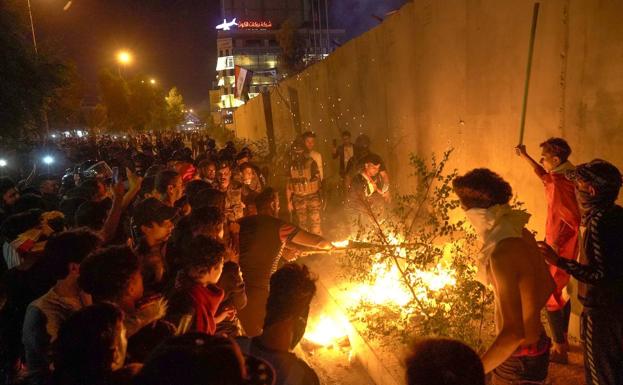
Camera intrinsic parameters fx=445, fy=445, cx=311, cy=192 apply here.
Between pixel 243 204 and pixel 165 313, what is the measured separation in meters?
4.70

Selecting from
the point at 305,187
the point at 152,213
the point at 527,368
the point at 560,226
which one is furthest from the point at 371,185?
the point at 527,368

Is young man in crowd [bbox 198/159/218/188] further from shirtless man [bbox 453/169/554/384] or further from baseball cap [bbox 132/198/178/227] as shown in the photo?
shirtless man [bbox 453/169/554/384]

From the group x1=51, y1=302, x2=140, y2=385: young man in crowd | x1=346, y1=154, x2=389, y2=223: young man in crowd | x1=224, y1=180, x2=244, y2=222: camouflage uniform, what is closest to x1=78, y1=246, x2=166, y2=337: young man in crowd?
x1=51, y1=302, x2=140, y2=385: young man in crowd

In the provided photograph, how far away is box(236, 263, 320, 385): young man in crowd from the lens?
2129 millimetres

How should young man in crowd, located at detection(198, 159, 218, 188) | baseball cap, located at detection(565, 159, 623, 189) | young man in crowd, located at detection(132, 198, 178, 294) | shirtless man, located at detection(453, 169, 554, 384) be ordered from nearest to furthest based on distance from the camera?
shirtless man, located at detection(453, 169, 554, 384) < baseball cap, located at detection(565, 159, 623, 189) < young man in crowd, located at detection(132, 198, 178, 294) < young man in crowd, located at detection(198, 159, 218, 188)

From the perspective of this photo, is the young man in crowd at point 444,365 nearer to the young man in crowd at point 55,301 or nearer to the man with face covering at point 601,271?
the man with face covering at point 601,271

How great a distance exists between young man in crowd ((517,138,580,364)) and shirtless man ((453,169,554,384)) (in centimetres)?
136

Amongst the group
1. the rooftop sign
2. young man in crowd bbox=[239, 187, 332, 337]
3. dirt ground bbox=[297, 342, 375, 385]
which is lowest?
dirt ground bbox=[297, 342, 375, 385]

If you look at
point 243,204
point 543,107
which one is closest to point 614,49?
point 543,107

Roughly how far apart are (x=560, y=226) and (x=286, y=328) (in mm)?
2978

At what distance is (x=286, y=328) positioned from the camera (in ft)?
7.43

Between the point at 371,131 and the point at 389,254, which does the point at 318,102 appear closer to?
the point at 371,131

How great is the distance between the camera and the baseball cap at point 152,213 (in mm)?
3873

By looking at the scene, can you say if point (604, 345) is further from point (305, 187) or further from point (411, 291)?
point (305, 187)
